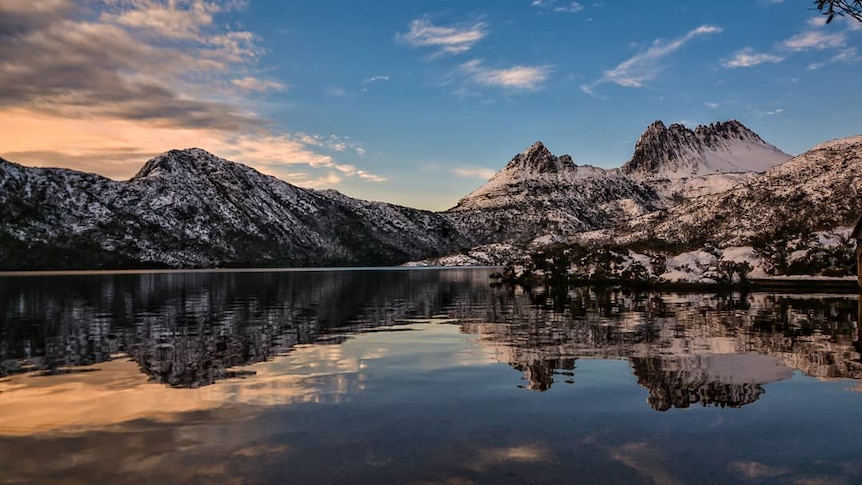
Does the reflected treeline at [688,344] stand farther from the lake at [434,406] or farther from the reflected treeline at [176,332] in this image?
the reflected treeline at [176,332]

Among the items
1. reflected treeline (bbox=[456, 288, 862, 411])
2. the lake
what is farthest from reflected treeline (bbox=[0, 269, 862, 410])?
the lake

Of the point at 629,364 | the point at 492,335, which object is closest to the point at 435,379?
the point at 629,364

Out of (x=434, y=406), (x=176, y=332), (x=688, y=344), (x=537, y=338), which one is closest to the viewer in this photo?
(x=434, y=406)

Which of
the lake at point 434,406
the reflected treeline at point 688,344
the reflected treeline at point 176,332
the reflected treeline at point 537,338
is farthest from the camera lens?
the reflected treeline at point 176,332

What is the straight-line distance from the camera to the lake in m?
10.6

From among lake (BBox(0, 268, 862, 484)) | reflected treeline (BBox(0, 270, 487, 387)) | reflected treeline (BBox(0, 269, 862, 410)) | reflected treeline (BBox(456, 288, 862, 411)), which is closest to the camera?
lake (BBox(0, 268, 862, 484))

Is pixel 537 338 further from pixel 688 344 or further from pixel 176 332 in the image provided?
pixel 176 332

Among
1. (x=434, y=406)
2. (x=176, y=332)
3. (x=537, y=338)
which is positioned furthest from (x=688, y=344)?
(x=176, y=332)

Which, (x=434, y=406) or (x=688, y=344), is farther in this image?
(x=688, y=344)

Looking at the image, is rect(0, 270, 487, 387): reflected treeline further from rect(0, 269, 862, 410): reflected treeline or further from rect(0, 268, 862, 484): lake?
rect(0, 268, 862, 484): lake

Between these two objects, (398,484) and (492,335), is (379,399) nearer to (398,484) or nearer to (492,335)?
(398,484)

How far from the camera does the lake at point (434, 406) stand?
10.6m

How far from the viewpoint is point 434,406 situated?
15531 millimetres

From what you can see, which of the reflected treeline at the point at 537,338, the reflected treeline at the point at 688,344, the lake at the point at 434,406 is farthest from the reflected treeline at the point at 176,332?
the reflected treeline at the point at 688,344
